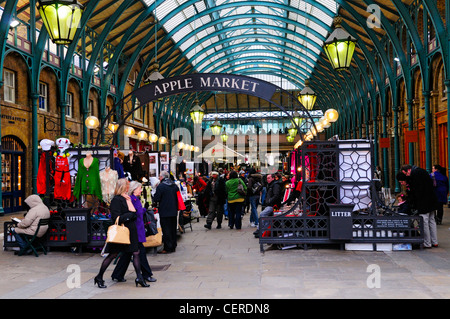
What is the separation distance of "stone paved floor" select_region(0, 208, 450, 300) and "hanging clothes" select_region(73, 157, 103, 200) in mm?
1250

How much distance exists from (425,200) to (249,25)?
1048 inches

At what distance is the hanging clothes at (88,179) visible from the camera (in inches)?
410

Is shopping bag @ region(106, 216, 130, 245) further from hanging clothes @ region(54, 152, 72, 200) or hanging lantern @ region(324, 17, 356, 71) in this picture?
hanging lantern @ region(324, 17, 356, 71)

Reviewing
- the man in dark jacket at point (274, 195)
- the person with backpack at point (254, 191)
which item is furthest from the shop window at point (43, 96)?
the man in dark jacket at point (274, 195)

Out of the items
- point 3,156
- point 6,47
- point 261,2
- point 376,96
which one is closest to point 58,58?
point 6,47

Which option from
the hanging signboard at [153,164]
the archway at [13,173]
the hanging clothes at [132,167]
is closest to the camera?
the hanging clothes at [132,167]

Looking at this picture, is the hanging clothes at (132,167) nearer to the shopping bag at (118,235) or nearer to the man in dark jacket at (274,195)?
the man in dark jacket at (274,195)

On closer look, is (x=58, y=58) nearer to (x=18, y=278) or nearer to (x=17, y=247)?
(x=17, y=247)

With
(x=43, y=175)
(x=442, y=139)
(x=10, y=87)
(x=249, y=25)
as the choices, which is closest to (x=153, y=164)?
(x=10, y=87)

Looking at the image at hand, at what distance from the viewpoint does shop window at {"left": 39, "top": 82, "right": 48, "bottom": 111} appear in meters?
21.7

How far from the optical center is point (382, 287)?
6574mm

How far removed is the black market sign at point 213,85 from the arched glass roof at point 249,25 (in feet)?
50.9

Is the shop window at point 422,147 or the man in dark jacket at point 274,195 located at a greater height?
the shop window at point 422,147
